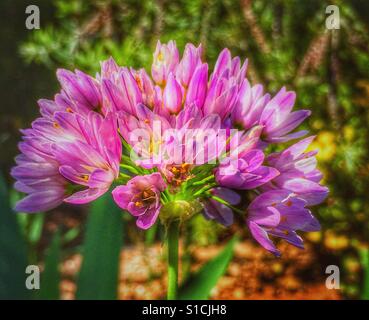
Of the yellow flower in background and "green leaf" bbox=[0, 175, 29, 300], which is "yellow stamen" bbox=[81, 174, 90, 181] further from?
the yellow flower in background

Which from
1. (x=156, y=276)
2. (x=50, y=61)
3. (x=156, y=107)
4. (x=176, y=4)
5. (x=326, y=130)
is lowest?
(x=156, y=276)

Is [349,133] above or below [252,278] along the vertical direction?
above

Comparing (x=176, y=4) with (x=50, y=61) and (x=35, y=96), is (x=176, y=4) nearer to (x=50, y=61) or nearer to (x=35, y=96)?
(x=50, y=61)

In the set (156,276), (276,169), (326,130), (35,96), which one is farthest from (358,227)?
(35,96)

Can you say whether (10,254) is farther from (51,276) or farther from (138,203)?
(138,203)

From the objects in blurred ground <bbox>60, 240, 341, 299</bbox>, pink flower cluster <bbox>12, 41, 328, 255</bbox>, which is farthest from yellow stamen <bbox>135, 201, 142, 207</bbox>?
blurred ground <bbox>60, 240, 341, 299</bbox>

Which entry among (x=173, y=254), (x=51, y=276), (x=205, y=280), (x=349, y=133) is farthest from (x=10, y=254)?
(x=349, y=133)

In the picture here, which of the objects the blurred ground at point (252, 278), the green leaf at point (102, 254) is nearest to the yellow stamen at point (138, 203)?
the green leaf at point (102, 254)
